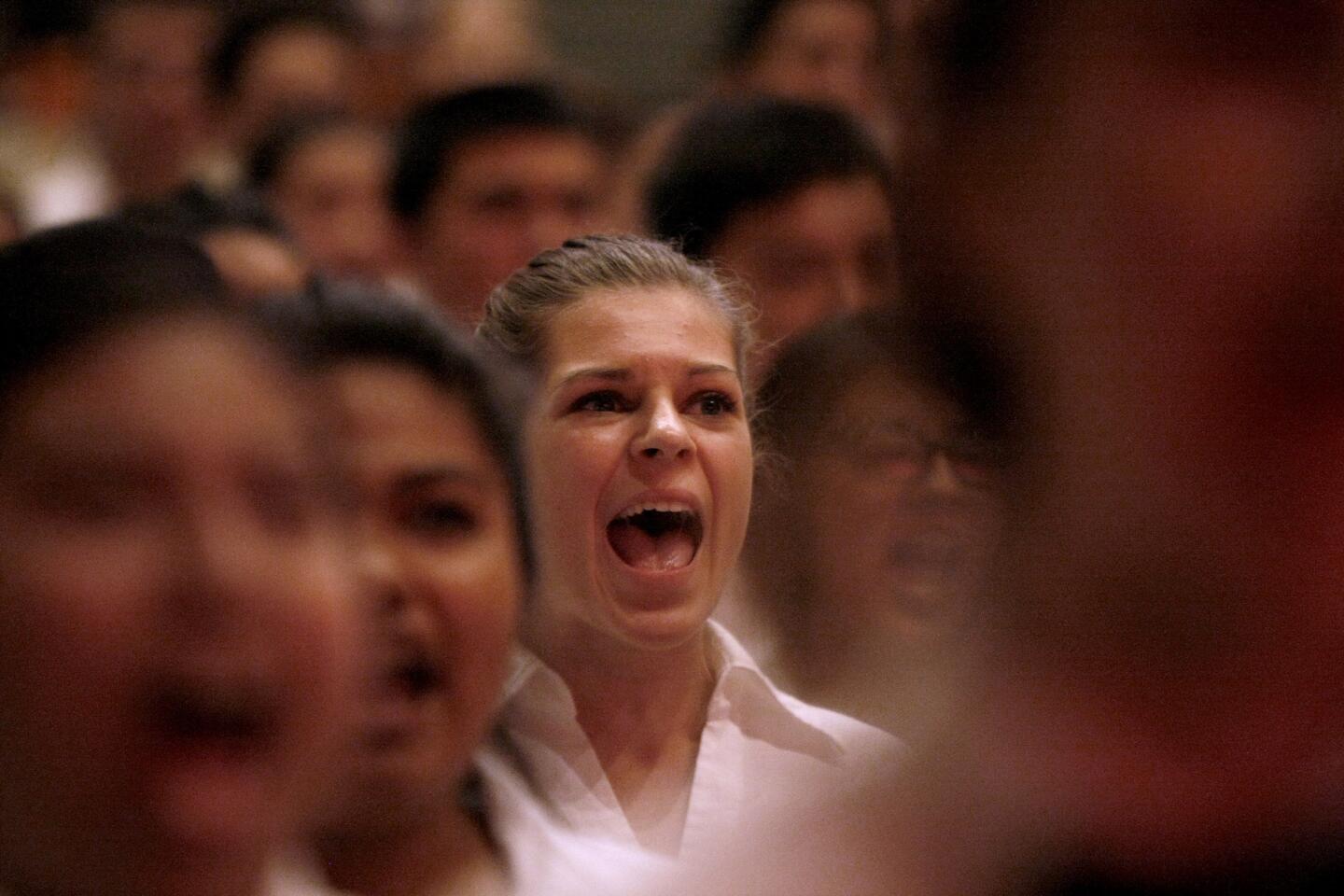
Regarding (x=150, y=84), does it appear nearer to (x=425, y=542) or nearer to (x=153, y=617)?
(x=425, y=542)

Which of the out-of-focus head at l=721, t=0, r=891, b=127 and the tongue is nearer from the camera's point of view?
the tongue

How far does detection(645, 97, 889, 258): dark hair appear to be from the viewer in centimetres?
92

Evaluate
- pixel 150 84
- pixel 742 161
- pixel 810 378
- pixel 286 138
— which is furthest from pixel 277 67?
pixel 810 378

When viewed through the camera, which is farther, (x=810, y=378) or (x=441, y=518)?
(x=810, y=378)

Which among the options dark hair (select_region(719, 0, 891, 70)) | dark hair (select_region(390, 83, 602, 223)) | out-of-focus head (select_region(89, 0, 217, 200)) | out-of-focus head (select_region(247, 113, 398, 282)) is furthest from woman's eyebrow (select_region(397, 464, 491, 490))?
dark hair (select_region(719, 0, 891, 70))

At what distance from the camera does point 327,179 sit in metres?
2.49

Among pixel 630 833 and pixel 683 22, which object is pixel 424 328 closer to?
pixel 630 833

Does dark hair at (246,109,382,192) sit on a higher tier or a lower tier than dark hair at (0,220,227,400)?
higher

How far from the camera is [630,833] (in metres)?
0.72

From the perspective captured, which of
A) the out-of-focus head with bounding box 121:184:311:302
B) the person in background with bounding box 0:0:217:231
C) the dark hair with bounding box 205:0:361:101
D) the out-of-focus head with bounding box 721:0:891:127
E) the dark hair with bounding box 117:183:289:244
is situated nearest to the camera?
the out-of-focus head with bounding box 121:184:311:302

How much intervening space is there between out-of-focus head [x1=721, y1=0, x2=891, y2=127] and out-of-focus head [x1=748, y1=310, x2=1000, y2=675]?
3.44ft

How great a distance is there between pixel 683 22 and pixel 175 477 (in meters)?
2.96

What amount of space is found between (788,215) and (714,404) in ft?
1.15

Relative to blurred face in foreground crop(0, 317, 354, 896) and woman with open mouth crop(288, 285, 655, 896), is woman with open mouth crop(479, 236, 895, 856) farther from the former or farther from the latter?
blurred face in foreground crop(0, 317, 354, 896)
